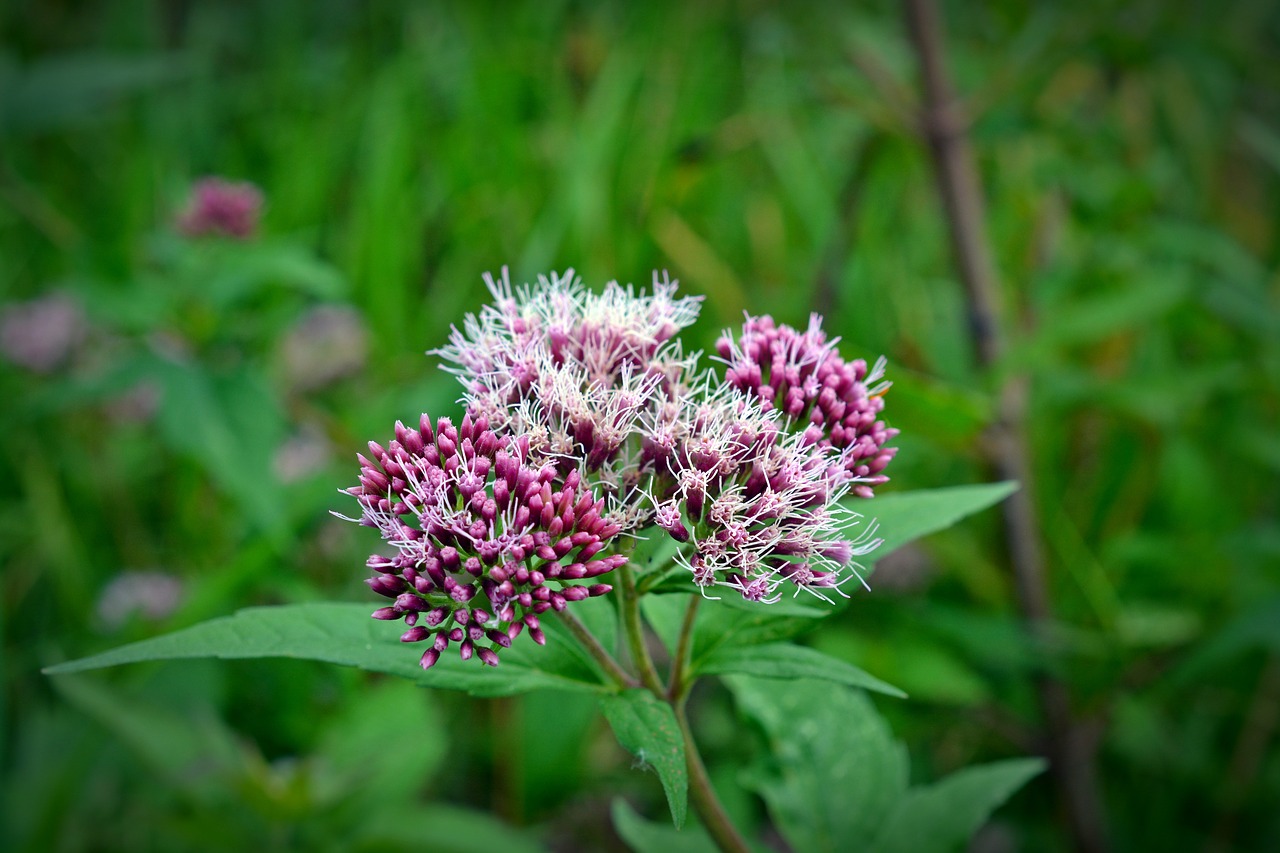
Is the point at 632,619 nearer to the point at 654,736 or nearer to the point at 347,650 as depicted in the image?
the point at 654,736

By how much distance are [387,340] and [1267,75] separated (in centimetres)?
240

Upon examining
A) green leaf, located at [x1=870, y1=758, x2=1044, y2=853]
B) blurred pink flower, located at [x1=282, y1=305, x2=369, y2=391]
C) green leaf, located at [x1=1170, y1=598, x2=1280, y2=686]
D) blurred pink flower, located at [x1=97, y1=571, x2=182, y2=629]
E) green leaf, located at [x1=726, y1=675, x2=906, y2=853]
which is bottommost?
green leaf, located at [x1=870, y1=758, x2=1044, y2=853]

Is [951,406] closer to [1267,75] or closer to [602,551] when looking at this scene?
[602,551]

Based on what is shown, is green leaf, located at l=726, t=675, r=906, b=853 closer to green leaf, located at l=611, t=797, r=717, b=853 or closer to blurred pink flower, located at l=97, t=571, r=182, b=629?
green leaf, located at l=611, t=797, r=717, b=853

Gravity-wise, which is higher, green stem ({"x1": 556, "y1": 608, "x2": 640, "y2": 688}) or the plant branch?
the plant branch

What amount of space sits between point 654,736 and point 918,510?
0.37 m

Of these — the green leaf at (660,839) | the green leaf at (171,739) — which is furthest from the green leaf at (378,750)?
the green leaf at (660,839)

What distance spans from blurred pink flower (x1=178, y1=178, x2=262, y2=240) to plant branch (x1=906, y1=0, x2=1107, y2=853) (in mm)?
1478

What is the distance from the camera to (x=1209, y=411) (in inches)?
92.4

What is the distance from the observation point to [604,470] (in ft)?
2.96

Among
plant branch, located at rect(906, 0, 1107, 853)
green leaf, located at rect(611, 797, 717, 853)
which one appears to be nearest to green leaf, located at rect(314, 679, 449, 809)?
green leaf, located at rect(611, 797, 717, 853)

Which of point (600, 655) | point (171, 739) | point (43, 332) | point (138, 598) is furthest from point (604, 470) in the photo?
point (43, 332)

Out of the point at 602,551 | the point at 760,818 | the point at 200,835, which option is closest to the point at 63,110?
the point at 200,835

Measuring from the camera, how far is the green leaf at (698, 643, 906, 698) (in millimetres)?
806
